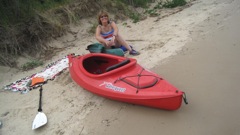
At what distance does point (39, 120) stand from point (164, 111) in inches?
68.5

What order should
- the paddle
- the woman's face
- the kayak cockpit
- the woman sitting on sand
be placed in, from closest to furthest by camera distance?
the paddle, the kayak cockpit, the woman's face, the woman sitting on sand

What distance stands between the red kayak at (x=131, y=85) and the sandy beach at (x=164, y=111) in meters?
0.19

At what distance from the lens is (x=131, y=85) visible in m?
3.37

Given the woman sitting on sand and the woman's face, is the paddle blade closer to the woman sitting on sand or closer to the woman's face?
the woman sitting on sand

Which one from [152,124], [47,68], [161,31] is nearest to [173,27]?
[161,31]

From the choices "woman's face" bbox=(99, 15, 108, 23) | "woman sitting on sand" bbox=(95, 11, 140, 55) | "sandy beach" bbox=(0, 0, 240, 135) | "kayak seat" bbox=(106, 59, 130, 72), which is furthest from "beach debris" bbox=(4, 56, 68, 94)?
"kayak seat" bbox=(106, 59, 130, 72)

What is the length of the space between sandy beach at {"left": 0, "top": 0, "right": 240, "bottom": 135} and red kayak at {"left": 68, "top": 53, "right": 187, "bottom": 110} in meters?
0.19

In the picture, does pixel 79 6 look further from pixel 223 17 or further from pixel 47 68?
pixel 223 17

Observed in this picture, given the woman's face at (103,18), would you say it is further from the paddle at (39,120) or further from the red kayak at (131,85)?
the paddle at (39,120)

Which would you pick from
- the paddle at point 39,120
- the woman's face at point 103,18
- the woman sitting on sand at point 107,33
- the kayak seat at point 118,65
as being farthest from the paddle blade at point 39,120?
the woman's face at point 103,18

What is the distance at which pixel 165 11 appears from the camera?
8.58 meters

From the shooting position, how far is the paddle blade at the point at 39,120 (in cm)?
334

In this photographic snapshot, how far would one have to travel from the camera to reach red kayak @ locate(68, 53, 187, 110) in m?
3.09

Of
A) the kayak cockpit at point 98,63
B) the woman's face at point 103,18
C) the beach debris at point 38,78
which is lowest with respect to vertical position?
the beach debris at point 38,78
